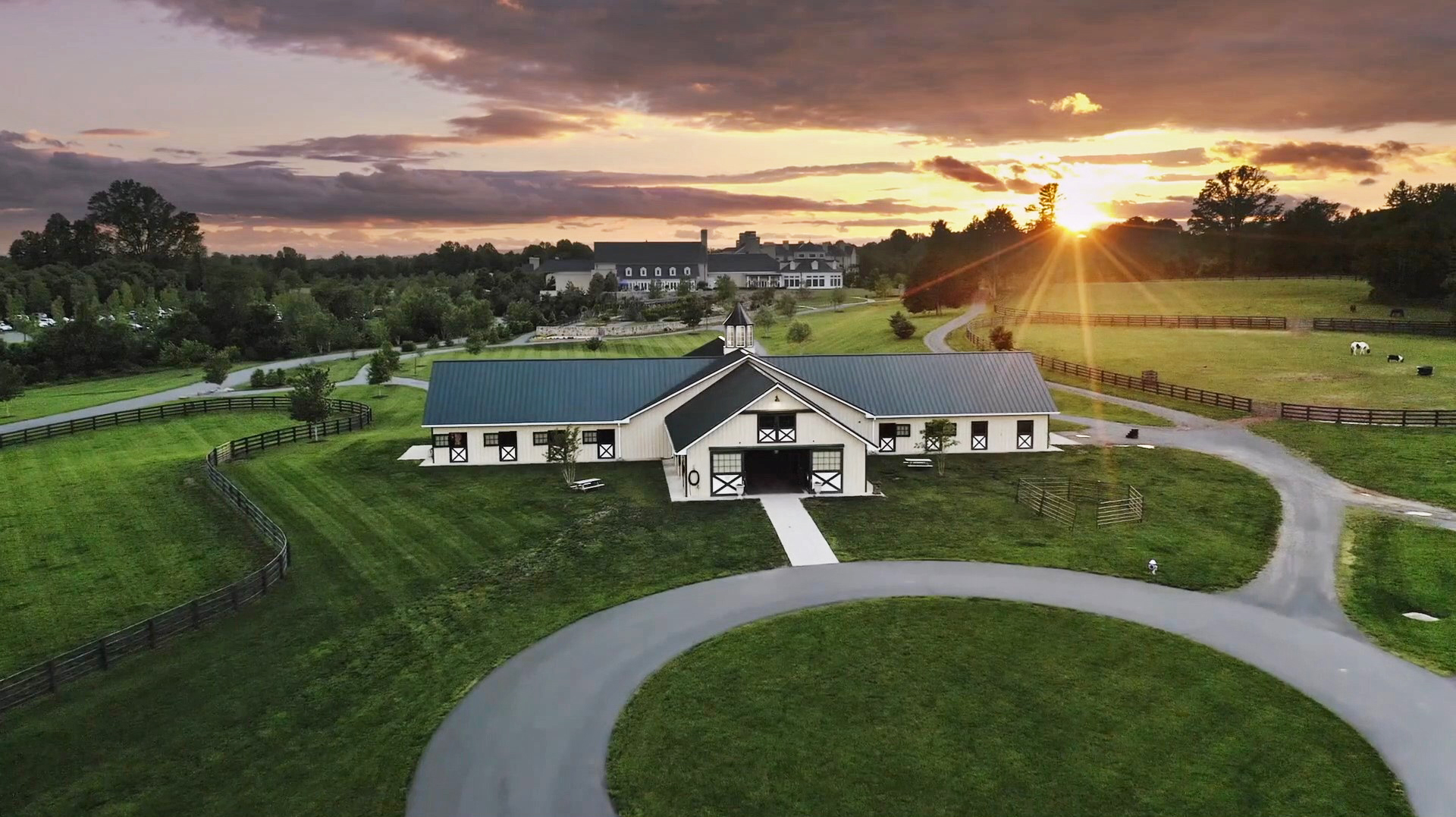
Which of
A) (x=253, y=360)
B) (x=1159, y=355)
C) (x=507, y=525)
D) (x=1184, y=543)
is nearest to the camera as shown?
(x=1184, y=543)

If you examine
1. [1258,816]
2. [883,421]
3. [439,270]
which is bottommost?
[1258,816]

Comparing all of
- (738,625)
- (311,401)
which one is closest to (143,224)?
(311,401)

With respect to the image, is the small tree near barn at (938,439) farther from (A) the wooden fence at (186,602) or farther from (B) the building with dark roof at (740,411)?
(A) the wooden fence at (186,602)

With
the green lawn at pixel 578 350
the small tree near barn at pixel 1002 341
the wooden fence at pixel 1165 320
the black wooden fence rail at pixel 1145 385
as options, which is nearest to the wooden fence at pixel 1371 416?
the black wooden fence rail at pixel 1145 385

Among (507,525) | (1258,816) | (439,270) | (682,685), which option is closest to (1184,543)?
(1258,816)

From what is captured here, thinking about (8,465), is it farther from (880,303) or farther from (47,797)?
(880,303)
